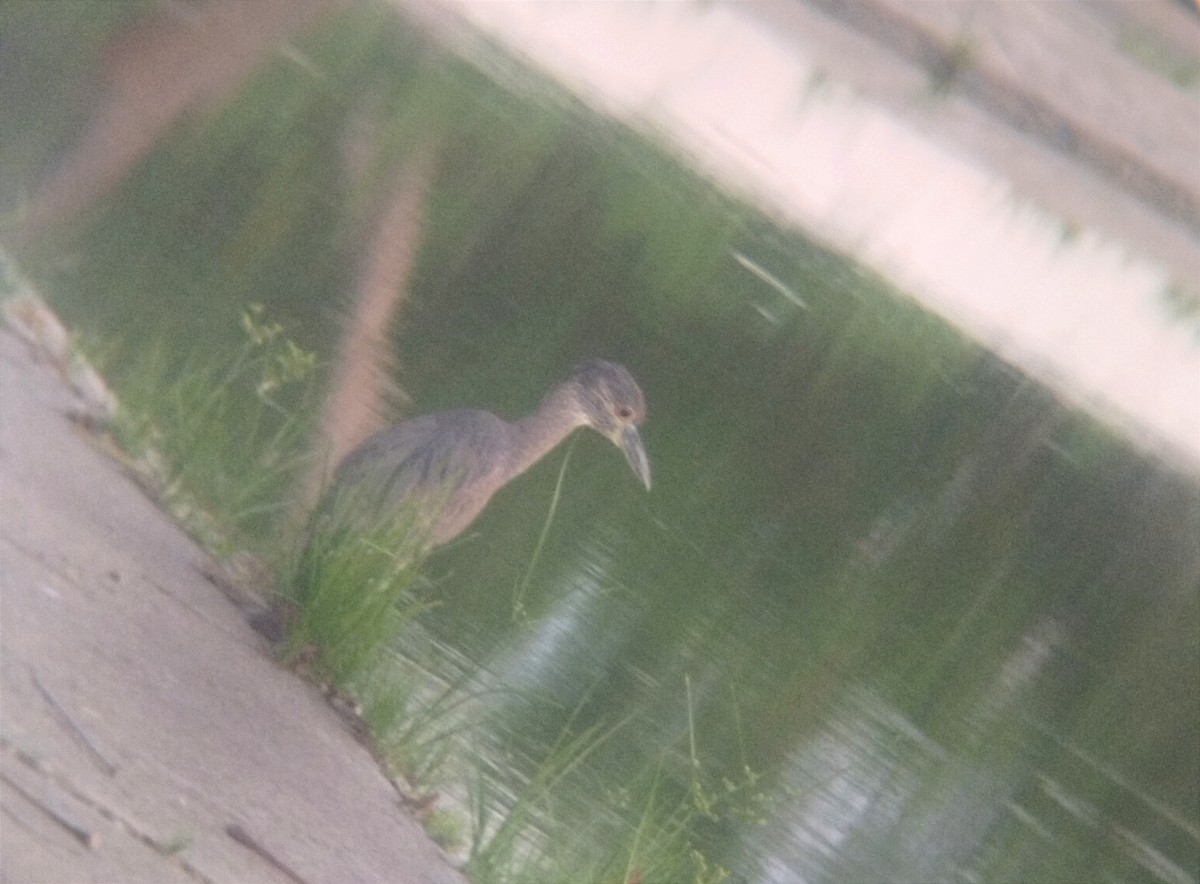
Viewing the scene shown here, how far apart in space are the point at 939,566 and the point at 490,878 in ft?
12.2

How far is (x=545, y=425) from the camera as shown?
11.8 feet

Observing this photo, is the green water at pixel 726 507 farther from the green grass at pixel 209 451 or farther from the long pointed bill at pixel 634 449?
the green grass at pixel 209 451

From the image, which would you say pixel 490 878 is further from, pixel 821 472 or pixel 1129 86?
pixel 1129 86

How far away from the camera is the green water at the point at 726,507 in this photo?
393cm

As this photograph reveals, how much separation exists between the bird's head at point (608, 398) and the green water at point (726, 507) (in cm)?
39

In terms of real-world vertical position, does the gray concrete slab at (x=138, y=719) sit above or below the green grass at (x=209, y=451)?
below

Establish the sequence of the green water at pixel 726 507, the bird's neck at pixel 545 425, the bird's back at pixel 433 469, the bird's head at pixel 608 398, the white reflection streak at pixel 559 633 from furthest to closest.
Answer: the green water at pixel 726 507
the bird's head at pixel 608 398
the white reflection streak at pixel 559 633
the bird's neck at pixel 545 425
the bird's back at pixel 433 469

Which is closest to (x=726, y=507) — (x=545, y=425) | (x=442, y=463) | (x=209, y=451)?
(x=545, y=425)

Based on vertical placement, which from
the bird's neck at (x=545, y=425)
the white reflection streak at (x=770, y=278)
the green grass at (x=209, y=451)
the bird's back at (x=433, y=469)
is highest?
the white reflection streak at (x=770, y=278)

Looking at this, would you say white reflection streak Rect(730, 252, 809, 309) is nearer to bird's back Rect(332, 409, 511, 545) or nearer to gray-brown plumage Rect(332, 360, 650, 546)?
gray-brown plumage Rect(332, 360, 650, 546)

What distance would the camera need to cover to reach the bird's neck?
340 cm

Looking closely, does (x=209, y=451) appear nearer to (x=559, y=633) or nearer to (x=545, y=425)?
(x=545, y=425)

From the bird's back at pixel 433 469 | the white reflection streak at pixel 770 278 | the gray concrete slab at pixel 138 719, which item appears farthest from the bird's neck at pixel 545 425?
the white reflection streak at pixel 770 278

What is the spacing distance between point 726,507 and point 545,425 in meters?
1.89
